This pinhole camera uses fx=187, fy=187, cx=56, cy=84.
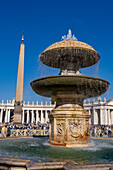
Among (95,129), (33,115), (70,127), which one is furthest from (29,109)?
(70,127)

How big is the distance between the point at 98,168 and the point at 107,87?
6530 millimetres

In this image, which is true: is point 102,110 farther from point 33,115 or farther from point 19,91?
point 19,91

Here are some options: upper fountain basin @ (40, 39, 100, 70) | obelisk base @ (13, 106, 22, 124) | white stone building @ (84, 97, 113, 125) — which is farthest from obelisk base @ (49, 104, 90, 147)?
white stone building @ (84, 97, 113, 125)

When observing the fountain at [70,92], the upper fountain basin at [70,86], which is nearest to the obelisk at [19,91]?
the fountain at [70,92]

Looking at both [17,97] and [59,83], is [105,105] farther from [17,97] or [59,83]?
[59,83]

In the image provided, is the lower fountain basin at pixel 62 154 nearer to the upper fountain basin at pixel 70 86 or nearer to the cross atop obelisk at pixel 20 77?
the upper fountain basin at pixel 70 86

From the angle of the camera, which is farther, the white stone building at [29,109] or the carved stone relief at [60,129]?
the white stone building at [29,109]

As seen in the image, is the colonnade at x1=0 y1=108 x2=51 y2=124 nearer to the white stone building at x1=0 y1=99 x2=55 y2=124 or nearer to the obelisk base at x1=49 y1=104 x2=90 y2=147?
the white stone building at x1=0 y1=99 x2=55 y2=124

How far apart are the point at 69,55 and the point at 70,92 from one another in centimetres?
244

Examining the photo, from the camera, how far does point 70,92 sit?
33.4ft

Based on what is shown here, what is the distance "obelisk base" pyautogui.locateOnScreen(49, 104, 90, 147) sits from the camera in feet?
31.8

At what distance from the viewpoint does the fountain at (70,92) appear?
9.52 metres

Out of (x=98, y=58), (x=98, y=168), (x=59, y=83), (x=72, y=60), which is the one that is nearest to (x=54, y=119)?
(x=59, y=83)

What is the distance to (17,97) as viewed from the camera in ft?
125
